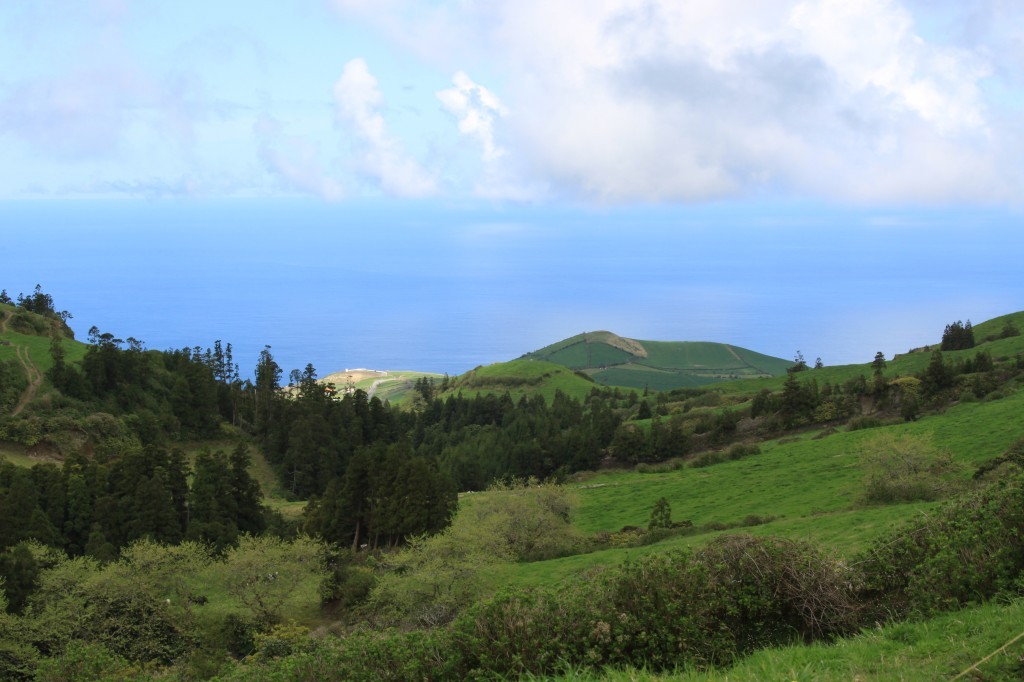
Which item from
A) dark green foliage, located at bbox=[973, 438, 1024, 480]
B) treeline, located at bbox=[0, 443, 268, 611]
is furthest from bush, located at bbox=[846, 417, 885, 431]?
treeline, located at bbox=[0, 443, 268, 611]

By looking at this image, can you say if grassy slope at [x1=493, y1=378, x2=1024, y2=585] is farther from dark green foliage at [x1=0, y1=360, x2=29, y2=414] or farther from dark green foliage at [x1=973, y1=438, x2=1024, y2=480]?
dark green foliage at [x1=0, y1=360, x2=29, y2=414]

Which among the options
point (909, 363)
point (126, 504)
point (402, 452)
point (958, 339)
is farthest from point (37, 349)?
point (958, 339)

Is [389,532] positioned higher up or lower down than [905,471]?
lower down

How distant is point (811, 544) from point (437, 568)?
19372 mm

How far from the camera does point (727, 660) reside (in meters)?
13.4

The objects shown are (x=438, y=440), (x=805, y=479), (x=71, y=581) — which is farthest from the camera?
(x=438, y=440)

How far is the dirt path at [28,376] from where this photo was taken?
72650 millimetres

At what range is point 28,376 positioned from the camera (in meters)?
77.3

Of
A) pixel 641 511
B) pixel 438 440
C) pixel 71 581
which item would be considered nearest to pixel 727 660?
pixel 71 581

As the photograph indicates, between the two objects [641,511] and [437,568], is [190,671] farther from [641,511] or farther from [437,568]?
[641,511]

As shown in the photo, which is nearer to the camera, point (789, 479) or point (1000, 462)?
point (1000, 462)

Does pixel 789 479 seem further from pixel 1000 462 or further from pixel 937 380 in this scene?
pixel 937 380

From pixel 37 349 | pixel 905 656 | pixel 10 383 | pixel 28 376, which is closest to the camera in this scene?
pixel 905 656

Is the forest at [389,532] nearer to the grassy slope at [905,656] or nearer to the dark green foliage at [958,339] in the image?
the dark green foliage at [958,339]
